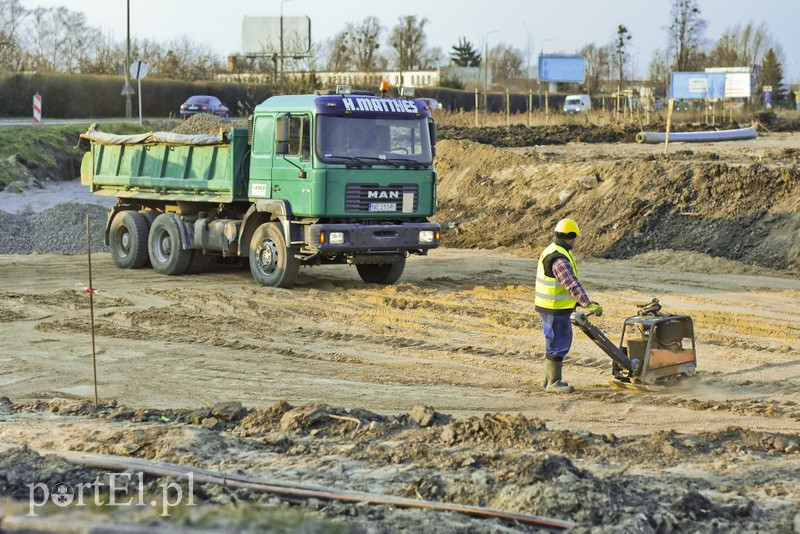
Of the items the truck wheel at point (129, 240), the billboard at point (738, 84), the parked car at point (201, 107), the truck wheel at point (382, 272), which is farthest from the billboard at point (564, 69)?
the truck wheel at point (382, 272)

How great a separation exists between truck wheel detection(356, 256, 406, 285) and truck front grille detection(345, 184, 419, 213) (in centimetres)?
106

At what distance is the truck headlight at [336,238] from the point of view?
14703 millimetres

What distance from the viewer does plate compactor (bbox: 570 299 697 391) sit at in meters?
9.43

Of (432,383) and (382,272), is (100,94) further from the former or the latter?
(432,383)

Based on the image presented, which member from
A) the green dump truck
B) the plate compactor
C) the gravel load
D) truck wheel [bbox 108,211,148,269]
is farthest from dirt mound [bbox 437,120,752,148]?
the plate compactor

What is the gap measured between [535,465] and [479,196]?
731 inches

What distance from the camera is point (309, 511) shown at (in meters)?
5.98

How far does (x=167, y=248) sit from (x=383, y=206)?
454 cm

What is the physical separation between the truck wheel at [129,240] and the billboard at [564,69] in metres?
60.8

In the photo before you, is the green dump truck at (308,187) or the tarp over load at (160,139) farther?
the tarp over load at (160,139)

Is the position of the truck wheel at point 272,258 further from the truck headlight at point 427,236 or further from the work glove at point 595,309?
the work glove at point 595,309

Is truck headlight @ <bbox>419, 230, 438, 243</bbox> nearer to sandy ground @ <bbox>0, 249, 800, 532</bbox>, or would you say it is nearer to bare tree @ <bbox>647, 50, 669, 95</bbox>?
sandy ground @ <bbox>0, 249, 800, 532</bbox>

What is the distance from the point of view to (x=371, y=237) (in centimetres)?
1498

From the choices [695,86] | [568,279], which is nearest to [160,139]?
[568,279]
